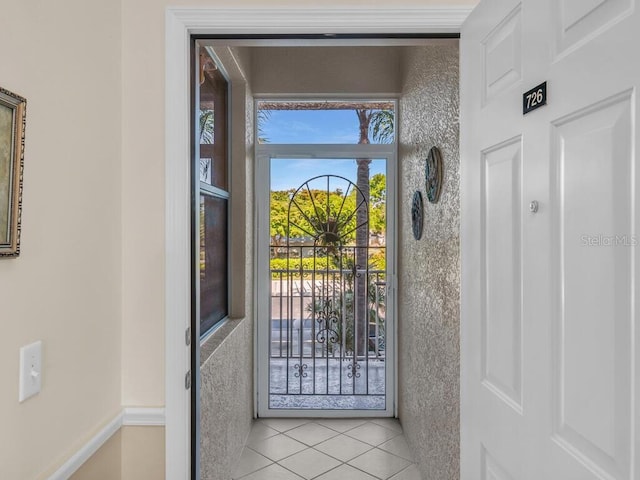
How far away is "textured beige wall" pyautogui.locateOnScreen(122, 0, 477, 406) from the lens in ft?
4.32

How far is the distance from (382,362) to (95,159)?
280 cm

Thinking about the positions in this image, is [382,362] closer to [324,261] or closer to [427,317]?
[324,261]

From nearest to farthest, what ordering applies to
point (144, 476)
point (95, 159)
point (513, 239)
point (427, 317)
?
point (513, 239)
point (95, 159)
point (144, 476)
point (427, 317)

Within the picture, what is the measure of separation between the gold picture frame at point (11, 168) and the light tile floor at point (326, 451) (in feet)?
7.33

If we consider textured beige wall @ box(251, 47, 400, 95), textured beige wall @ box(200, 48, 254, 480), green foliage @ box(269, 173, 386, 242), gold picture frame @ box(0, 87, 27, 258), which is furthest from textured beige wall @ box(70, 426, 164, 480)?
textured beige wall @ box(251, 47, 400, 95)

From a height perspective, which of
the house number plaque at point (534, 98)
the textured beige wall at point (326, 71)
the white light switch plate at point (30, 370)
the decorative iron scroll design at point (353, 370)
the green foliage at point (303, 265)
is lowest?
the decorative iron scroll design at point (353, 370)

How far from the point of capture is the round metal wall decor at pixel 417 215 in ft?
8.44

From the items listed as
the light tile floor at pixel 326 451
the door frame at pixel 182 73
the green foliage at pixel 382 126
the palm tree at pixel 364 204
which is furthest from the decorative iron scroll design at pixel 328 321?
the door frame at pixel 182 73

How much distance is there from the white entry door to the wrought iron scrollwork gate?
7.06 ft

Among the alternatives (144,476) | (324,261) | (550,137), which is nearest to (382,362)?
(324,261)

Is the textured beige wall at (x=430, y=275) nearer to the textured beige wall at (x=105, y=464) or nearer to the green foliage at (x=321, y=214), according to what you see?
the green foliage at (x=321, y=214)

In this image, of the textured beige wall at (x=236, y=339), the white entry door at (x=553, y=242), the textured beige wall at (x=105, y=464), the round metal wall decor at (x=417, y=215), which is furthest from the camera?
the round metal wall decor at (x=417, y=215)

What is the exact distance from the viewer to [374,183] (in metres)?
3.42

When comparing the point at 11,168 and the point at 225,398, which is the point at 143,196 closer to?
the point at 11,168
